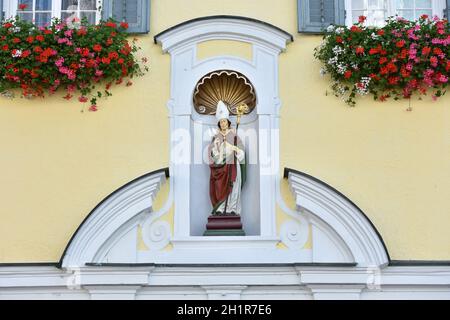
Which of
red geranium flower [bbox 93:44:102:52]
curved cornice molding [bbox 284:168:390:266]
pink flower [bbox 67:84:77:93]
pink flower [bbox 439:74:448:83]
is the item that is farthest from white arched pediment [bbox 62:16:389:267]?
pink flower [bbox 439:74:448:83]

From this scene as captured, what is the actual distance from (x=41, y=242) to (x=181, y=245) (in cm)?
118

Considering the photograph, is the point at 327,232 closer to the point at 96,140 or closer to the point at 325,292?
the point at 325,292

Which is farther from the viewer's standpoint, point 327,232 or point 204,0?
point 204,0

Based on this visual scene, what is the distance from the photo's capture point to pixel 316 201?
6.84 meters

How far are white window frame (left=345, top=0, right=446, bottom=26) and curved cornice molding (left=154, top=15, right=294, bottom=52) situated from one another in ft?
2.30

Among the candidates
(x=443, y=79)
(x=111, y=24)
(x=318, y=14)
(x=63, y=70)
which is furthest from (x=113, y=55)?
(x=443, y=79)

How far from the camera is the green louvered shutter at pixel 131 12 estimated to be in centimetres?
738

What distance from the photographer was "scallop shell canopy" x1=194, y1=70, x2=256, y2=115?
24.5 feet

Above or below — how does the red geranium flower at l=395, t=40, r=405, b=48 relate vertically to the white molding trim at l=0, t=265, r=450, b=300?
above

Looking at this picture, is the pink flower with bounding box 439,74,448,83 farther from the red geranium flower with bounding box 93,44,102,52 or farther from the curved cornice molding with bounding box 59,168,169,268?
the red geranium flower with bounding box 93,44,102,52

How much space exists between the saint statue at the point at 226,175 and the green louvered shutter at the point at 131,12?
A: 1.24 meters

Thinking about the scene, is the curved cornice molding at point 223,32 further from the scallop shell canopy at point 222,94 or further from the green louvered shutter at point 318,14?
the scallop shell canopy at point 222,94

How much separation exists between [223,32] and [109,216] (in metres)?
1.90
